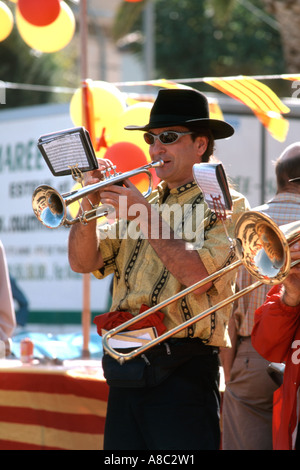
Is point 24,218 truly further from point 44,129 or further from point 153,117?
point 153,117

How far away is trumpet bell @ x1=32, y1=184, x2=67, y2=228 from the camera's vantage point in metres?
3.13

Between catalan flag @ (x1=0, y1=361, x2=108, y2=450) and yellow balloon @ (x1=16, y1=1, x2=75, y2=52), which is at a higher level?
yellow balloon @ (x1=16, y1=1, x2=75, y2=52)

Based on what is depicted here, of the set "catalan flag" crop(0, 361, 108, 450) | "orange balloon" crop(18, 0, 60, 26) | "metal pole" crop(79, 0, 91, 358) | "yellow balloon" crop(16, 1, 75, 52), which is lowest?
"catalan flag" crop(0, 361, 108, 450)

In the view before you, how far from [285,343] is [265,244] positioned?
520 millimetres

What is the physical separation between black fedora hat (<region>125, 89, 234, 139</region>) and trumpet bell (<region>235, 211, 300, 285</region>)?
821mm

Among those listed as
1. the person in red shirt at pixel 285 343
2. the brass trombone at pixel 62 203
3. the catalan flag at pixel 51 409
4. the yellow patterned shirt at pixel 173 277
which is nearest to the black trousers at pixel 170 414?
the yellow patterned shirt at pixel 173 277

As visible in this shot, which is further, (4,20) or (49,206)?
(4,20)

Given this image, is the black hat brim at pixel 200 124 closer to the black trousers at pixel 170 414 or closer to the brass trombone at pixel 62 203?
the brass trombone at pixel 62 203

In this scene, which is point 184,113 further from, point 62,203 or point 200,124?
point 62,203

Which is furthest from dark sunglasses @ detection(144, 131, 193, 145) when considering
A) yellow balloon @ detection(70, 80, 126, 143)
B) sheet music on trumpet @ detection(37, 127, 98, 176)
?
yellow balloon @ detection(70, 80, 126, 143)

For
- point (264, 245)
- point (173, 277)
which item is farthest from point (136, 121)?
point (264, 245)

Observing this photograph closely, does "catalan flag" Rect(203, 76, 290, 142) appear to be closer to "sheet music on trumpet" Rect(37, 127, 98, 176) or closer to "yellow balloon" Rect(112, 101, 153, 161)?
"yellow balloon" Rect(112, 101, 153, 161)

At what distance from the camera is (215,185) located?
2.59 meters

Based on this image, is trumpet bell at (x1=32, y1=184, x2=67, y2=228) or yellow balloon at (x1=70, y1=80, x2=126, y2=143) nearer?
trumpet bell at (x1=32, y1=184, x2=67, y2=228)
